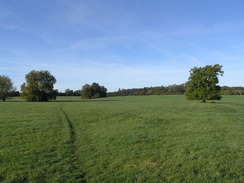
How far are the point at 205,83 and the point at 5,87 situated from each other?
62.3 meters

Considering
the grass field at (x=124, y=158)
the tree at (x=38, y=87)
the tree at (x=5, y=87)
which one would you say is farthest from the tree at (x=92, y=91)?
the grass field at (x=124, y=158)

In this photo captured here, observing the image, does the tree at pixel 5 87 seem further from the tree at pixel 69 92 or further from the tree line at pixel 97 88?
the tree at pixel 69 92

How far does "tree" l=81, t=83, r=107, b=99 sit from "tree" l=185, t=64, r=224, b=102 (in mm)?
72837

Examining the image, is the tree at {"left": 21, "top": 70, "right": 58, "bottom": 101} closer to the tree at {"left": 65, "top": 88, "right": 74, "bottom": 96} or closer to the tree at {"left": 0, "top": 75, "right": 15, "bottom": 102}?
the tree at {"left": 0, "top": 75, "right": 15, "bottom": 102}

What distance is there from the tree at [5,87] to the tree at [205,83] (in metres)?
58.6

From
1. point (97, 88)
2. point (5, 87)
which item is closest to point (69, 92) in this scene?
point (97, 88)

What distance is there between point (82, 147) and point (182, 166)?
4146mm

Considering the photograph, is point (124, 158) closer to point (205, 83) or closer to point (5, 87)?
point (205, 83)

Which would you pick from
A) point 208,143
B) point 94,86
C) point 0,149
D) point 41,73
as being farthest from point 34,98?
point 208,143

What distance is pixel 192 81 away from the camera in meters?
38.9

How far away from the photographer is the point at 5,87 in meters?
62.7

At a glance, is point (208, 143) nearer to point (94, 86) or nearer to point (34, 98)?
point (34, 98)

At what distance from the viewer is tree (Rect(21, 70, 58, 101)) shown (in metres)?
60.3

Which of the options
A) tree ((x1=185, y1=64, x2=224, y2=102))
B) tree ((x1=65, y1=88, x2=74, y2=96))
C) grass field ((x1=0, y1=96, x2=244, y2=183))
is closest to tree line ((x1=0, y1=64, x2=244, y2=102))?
tree ((x1=185, y1=64, x2=224, y2=102))
